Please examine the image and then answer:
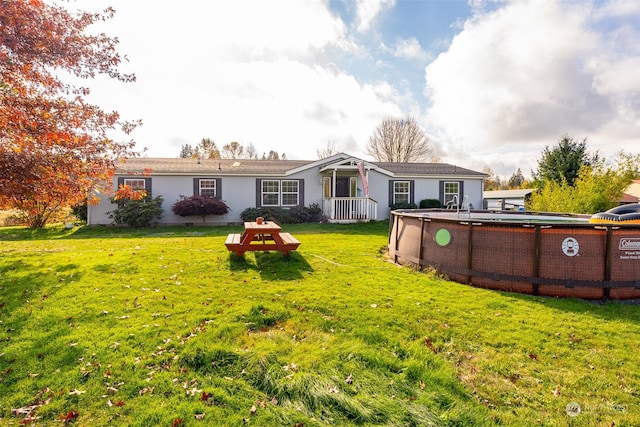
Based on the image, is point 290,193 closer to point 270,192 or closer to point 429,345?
point 270,192

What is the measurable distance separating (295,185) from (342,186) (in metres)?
2.86

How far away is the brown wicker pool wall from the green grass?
1.25 ft

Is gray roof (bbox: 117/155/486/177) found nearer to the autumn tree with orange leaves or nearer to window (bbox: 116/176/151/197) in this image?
window (bbox: 116/176/151/197)

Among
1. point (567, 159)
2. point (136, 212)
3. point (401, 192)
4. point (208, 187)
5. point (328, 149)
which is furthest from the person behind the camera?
point (328, 149)

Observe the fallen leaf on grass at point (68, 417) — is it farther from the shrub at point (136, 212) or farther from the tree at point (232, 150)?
the tree at point (232, 150)

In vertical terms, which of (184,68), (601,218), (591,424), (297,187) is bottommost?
(591,424)

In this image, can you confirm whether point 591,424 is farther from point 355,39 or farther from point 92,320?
point 355,39

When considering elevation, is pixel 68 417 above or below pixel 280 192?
below

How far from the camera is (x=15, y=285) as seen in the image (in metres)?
5.36

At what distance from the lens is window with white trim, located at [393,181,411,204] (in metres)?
18.5

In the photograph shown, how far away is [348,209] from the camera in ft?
54.4

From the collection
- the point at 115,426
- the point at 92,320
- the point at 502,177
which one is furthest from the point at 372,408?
the point at 502,177

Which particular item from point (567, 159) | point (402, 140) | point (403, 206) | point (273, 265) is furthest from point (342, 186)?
point (402, 140)

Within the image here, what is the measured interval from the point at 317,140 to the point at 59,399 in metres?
41.7
